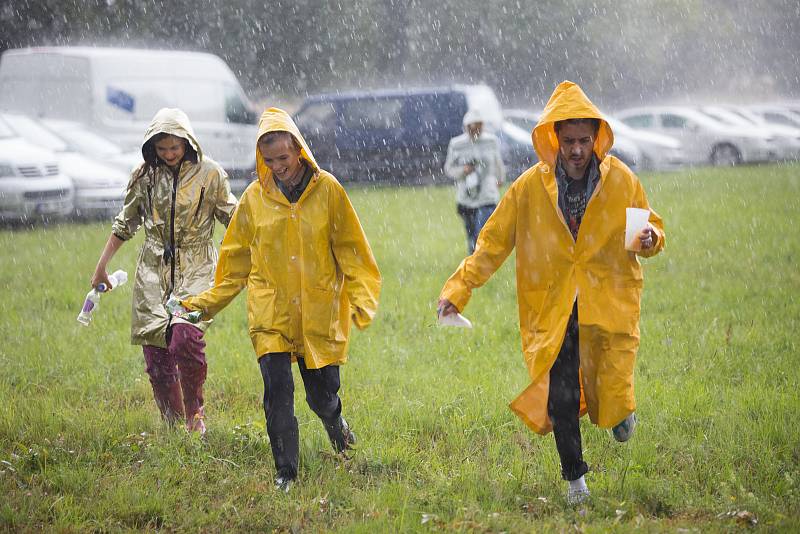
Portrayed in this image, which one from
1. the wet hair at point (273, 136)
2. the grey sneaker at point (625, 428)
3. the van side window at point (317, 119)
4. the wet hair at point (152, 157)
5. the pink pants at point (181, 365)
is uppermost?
the van side window at point (317, 119)

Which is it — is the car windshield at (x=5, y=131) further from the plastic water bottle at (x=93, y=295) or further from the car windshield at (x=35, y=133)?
the plastic water bottle at (x=93, y=295)

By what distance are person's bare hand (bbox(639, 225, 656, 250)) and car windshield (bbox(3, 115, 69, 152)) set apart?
13890 mm

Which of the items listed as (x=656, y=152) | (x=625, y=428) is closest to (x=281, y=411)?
(x=625, y=428)

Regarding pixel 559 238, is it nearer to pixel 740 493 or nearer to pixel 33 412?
pixel 740 493

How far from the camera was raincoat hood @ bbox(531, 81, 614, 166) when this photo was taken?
15.1 ft

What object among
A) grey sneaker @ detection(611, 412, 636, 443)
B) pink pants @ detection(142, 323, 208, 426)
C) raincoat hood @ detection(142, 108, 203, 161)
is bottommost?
grey sneaker @ detection(611, 412, 636, 443)

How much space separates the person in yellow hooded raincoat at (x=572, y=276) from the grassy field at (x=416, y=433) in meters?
0.51

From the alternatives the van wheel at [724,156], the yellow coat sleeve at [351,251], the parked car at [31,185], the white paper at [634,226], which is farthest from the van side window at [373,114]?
the white paper at [634,226]

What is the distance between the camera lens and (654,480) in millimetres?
4996

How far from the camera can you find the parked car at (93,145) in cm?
1664

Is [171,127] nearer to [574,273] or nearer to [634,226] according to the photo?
[574,273]

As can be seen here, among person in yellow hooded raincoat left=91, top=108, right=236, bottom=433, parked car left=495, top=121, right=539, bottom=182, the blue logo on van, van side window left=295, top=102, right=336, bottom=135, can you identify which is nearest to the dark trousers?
person in yellow hooded raincoat left=91, top=108, right=236, bottom=433

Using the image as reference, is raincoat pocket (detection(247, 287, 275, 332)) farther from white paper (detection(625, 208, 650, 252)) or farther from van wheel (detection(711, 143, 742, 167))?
van wheel (detection(711, 143, 742, 167))

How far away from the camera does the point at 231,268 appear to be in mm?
5145
